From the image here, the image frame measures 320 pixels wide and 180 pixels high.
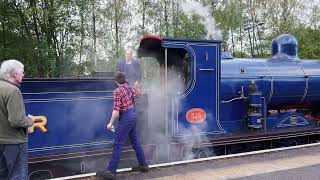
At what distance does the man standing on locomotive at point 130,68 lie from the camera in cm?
665

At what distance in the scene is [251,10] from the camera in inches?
1310

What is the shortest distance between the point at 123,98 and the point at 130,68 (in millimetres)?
1032

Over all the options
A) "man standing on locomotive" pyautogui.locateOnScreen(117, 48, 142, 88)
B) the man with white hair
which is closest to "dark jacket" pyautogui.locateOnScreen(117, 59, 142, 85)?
"man standing on locomotive" pyautogui.locateOnScreen(117, 48, 142, 88)

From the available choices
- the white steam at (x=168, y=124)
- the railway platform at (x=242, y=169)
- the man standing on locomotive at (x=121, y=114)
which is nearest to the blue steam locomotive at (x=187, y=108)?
the white steam at (x=168, y=124)

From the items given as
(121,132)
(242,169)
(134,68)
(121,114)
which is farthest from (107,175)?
(242,169)

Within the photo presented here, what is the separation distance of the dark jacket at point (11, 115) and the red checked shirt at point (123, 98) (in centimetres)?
159

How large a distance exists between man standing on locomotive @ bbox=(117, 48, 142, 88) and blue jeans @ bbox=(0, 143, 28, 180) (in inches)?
102

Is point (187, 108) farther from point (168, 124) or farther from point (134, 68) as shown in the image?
point (134, 68)

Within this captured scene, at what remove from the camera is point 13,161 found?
4332 mm

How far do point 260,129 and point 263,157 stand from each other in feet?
3.97

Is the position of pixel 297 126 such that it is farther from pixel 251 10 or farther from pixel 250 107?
pixel 251 10

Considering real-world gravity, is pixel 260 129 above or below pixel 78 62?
below

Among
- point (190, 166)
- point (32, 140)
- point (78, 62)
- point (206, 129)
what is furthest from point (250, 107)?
point (78, 62)

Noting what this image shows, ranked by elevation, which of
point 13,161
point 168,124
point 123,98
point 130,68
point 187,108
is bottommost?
point 13,161
